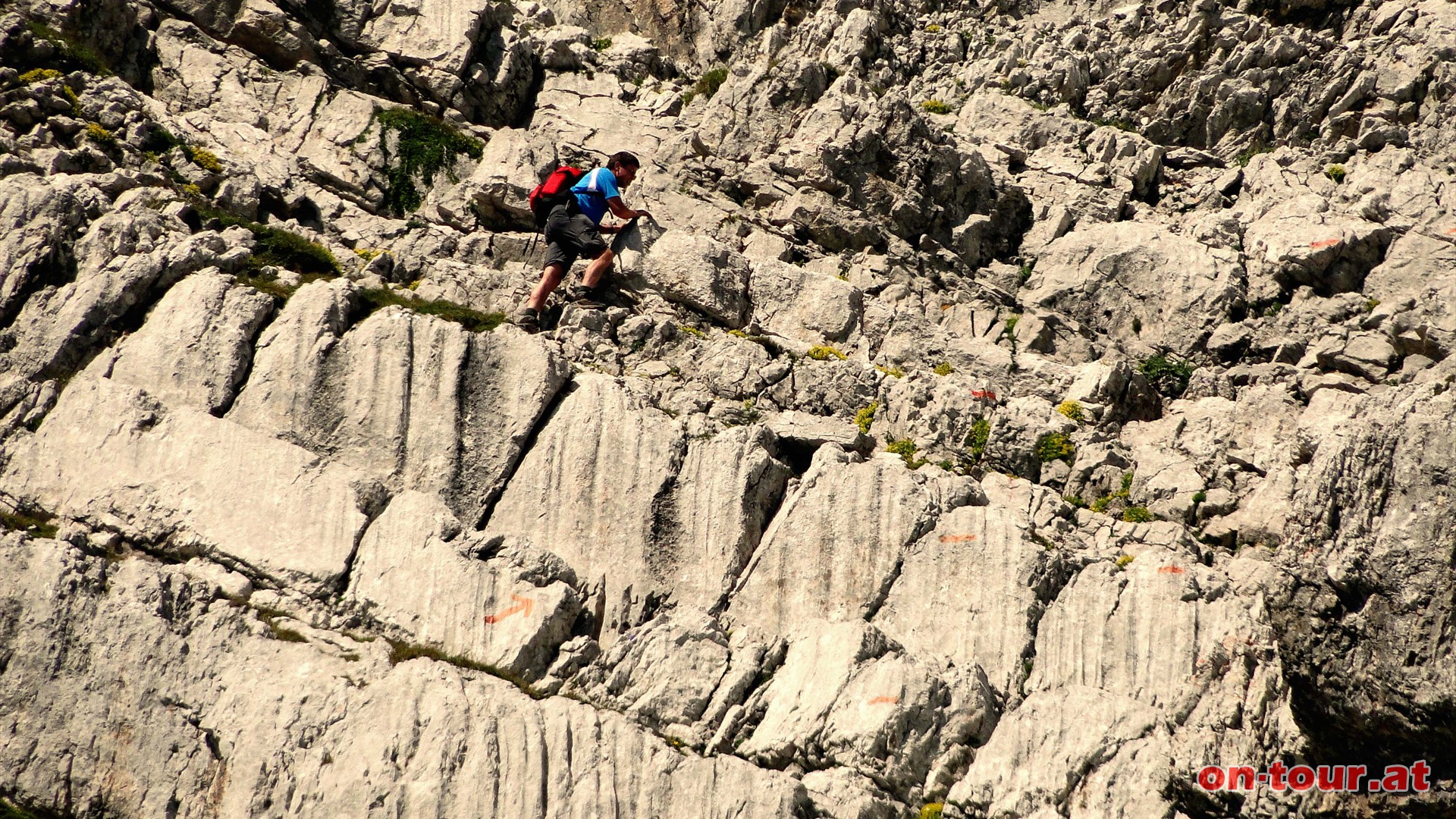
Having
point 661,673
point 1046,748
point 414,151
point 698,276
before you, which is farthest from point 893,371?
point 414,151

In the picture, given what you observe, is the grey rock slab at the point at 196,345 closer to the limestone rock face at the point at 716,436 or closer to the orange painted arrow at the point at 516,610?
the limestone rock face at the point at 716,436

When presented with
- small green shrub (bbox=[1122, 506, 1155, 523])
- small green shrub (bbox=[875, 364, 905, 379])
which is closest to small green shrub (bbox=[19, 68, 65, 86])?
small green shrub (bbox=[875, 364, 905, 379])

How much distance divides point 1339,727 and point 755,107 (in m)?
18.0

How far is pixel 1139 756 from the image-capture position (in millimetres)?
12539

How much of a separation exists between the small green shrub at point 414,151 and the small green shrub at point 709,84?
626 cm

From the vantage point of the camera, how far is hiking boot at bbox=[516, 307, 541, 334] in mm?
18016

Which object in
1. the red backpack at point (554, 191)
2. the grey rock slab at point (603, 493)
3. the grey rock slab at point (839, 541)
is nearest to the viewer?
the grey rock slab at point (839, 541)

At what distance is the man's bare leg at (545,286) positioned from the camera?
18253 mm

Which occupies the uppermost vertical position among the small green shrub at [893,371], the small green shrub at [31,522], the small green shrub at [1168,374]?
the small green shrub at [1168,374]

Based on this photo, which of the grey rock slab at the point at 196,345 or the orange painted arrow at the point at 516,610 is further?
the grey rock slab at the point at 196,345

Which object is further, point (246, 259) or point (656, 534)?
point (246, 259)

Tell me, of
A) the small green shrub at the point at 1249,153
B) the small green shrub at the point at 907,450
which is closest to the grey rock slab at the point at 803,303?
the small green shrub at the point at 907,450

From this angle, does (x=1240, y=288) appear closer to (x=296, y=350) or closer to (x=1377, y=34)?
(x=1377, y=34)

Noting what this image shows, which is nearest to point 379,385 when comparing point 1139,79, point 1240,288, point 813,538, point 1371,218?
point 813,538
